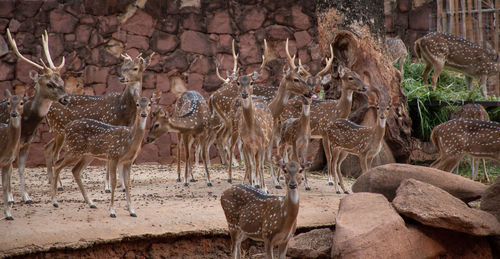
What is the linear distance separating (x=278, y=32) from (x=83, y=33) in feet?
12.9

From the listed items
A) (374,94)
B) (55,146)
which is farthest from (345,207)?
(55,146)

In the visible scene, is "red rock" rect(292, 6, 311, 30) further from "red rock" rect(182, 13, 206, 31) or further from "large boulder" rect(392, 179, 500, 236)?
"large boulder" rect(392, 179, 500, 236)

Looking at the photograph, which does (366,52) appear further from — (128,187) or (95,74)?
(95,74)

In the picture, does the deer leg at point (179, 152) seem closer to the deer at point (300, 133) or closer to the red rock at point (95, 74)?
the deer at point (300, 133)

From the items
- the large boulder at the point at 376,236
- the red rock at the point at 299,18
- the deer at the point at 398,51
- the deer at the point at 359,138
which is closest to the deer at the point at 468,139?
the deer at the point at 359,138

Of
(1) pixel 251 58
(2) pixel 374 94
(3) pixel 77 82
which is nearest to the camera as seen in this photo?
(2) pixel 374 94

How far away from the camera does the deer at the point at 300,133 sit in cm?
830

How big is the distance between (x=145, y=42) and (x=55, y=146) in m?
4.14

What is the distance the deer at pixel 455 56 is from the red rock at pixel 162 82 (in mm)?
4812

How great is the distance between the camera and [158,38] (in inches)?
503

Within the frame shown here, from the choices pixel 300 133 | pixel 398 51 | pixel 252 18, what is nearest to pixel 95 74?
pixel 252 18

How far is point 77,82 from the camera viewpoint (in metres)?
12.4

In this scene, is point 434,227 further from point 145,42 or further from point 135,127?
point 145,42

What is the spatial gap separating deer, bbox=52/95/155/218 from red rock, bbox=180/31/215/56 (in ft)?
18.3
